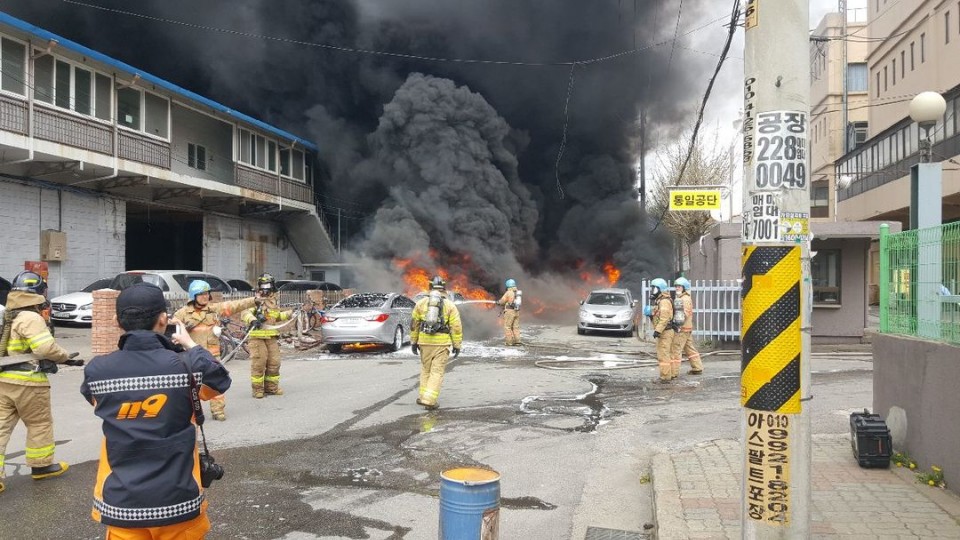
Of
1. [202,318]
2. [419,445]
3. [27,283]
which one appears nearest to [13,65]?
[202,318]

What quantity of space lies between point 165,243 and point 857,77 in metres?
38.8

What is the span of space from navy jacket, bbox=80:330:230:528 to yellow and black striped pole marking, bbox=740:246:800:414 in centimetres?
248

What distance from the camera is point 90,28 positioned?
874 inches

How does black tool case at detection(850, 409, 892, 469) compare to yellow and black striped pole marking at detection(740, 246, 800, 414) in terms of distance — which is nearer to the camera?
yellow and black striped pole marking at detection(740, 246, 800, 414)

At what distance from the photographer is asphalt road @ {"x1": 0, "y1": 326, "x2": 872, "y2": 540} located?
466 cm

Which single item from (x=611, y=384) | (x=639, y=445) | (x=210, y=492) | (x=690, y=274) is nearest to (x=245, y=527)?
(x=210, y=492)

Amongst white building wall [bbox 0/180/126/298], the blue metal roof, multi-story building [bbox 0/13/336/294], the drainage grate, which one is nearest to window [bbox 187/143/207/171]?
multi-story building [bbox 0/13/336/294]

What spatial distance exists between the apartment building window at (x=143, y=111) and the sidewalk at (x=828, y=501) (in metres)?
19.2

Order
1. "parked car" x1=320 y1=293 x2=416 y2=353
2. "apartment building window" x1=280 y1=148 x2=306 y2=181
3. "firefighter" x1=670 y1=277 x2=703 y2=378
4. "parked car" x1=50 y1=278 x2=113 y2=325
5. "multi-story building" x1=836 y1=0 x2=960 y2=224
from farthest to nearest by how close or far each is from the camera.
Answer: "apartment building window" x1=280 y1=148 x2=306 y2=181 < "multi-story building" x1=836 y1=0 x2=960 y2=224 < "parked car" x1=50 y1=278 x2=113 y2=325 < "parked car" x1=320 y1=293 x2=416 y2=353 < "firefighter" x1=670 y1=277 x2=703 y2=378

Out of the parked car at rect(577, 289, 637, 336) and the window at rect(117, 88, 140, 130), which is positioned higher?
the window at rect(117, 88, 140, 130)

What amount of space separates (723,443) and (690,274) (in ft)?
47.9

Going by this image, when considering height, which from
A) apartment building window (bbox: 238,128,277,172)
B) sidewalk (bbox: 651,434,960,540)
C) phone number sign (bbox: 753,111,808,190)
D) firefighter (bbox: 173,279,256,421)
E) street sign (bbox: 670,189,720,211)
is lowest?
sidewalk (bbox: 651,434,960,540)

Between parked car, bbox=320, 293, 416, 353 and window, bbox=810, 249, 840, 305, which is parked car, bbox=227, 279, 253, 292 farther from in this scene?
window, bbox=810, 249, 840, 305

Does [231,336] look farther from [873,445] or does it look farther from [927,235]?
[927,235]
